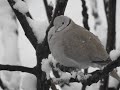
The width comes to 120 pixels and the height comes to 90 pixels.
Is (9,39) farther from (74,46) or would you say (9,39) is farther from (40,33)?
(74,46)

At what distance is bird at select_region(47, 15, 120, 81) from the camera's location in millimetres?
1418

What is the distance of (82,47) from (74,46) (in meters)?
0.04

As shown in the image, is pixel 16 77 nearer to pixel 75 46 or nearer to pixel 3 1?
pixel 3 1

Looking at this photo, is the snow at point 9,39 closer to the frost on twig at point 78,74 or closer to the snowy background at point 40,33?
the snowy background at point 40,33

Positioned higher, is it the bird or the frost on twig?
the bird

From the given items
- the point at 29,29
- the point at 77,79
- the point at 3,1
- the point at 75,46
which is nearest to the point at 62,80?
the point at 77,79

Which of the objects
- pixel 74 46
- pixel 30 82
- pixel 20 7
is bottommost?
pixel 30 82

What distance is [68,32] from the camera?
1530mm

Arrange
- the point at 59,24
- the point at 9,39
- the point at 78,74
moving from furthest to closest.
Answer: the point at 9,39
the point at 59,24
the point at 78,74

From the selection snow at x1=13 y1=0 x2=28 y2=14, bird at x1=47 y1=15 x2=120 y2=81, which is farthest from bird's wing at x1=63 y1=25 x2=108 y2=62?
snow at x1=13 y1=0 x2=28 y2=14

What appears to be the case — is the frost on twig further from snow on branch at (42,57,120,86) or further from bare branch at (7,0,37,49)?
bare branch at (7,0,37,49)

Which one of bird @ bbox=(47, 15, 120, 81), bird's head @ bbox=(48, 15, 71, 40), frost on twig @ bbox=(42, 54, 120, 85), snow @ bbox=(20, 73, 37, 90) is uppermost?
bird's head @ bbox=(48, 15, 71, 40)

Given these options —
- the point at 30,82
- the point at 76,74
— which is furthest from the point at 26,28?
the point at 76,74

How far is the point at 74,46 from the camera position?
57.1 inches
